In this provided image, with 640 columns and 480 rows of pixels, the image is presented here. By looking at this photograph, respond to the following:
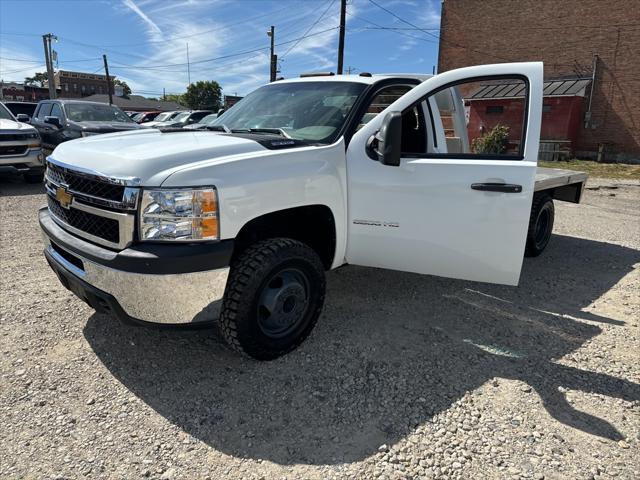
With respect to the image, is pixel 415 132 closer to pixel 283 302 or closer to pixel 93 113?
pixel 283 302

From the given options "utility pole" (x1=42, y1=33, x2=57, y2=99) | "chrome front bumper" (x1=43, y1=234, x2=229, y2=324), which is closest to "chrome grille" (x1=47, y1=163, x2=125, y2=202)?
"chrome front bumper" (x1=43, y1=234, x2=229, y2=324)

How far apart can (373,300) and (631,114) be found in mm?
24842

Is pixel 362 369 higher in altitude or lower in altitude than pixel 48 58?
lower

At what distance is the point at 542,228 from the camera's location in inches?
234

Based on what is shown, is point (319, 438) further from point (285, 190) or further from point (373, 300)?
point (373, 300)

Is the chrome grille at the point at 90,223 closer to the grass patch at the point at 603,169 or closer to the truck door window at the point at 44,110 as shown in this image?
the truck door window at the point at 44,110

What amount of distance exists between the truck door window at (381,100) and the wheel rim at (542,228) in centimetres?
283

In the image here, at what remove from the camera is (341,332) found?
3617mm

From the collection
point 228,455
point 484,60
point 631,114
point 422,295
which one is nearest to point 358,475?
point 228,455

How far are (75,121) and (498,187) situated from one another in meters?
9.48

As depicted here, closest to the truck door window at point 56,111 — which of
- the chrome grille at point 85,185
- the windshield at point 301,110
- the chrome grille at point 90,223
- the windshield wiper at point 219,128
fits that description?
the windshield at point 301,110

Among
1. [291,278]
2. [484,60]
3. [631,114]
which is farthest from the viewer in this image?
[484,60]

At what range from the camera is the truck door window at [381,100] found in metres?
3.64

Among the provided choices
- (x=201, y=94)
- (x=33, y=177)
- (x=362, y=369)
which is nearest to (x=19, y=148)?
(x=33, y=177)
